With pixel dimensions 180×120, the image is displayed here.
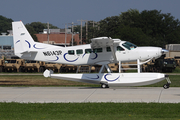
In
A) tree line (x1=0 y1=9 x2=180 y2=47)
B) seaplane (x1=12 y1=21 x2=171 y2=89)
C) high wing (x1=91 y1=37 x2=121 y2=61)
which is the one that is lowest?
seaplane (x1=12 y1=21 x2=171 y2=89)

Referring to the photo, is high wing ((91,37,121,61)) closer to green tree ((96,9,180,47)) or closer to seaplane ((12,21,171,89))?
seaplane ((12,21,171,89))

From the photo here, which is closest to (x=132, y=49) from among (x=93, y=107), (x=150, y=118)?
(x=93, y=107)

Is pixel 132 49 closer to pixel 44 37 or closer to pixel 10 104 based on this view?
pixel 10 104

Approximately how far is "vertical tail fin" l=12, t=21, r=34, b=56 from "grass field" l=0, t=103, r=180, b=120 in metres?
8.37

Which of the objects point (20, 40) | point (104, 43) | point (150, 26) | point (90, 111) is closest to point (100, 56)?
point (104, 43)

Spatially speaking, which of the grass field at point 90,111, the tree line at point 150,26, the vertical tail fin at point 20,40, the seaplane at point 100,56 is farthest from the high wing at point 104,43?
the tree line at point 150,26

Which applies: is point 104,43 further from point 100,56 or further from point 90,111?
point 90,111

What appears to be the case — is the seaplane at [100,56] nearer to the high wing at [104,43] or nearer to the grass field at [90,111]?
the high wing at [104,43]

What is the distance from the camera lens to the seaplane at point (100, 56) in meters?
17.3

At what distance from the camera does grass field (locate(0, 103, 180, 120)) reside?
9.37 metres

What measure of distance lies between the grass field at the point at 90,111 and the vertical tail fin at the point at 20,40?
8.37m

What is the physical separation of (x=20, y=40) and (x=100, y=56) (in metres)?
5.66

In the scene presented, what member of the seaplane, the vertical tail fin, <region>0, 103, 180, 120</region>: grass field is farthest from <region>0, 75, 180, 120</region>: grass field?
the vertical tail fin

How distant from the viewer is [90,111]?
10.3 m
